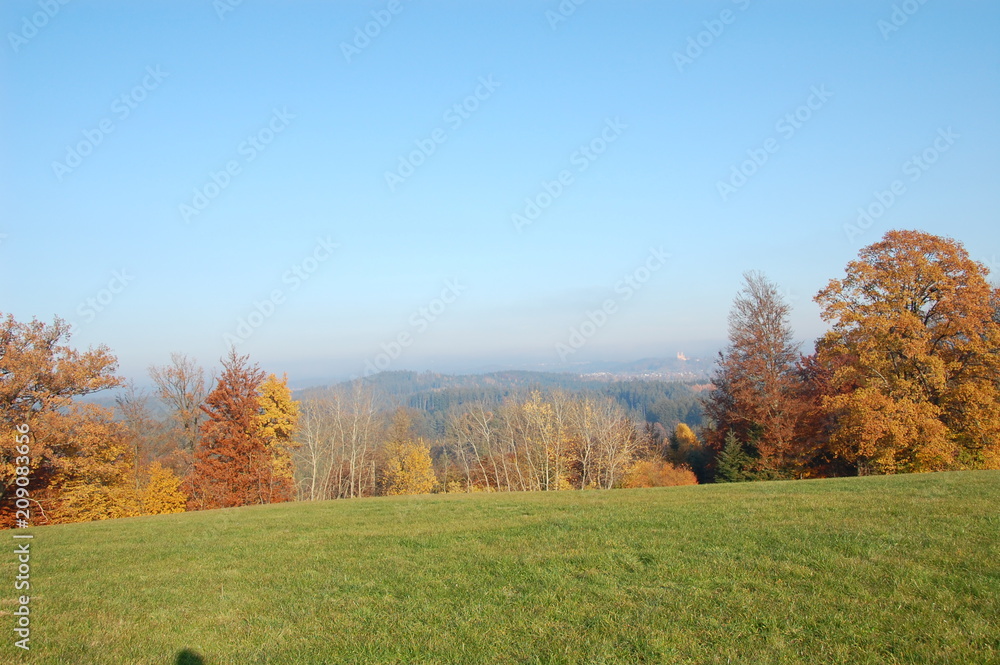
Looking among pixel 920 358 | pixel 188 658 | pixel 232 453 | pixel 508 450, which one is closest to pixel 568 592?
pixel 188 658

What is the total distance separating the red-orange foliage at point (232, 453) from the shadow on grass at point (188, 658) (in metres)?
26.6

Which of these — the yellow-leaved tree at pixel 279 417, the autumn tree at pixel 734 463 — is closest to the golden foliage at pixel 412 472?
the yellow-leaved tree at pixel 279 417

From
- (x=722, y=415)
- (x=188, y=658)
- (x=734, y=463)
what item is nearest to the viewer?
(x=188, y=658)

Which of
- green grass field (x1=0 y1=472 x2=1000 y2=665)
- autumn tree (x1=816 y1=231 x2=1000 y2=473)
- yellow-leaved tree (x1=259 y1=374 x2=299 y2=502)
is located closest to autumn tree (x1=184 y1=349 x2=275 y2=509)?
yellow-leaved tree (x1=259 y1=374 x2=299 y2=502)

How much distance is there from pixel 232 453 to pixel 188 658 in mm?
26755

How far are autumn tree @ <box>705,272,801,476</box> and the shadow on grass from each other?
106ft

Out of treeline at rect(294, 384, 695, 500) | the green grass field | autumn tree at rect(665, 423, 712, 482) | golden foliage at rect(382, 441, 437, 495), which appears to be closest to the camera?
the green grass field

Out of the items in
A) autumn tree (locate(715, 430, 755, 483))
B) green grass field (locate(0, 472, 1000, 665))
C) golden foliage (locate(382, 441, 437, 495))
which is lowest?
golden foliage (locate(382, 441, 437, 495))

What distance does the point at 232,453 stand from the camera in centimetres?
2927

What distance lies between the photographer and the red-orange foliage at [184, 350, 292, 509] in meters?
29.2

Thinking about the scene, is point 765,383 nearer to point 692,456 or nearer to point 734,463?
point 734,463

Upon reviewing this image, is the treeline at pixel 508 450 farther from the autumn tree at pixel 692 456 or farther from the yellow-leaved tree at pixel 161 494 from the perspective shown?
the yellow-leaved tree at pixel 161 494

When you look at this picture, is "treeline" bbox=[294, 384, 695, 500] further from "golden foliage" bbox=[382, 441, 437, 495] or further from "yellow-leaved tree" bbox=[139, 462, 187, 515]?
"yellow-leaved tree" bbox=[139, 462, 187, 515]

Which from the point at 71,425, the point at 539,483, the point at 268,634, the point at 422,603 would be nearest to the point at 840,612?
the point at 422,603
